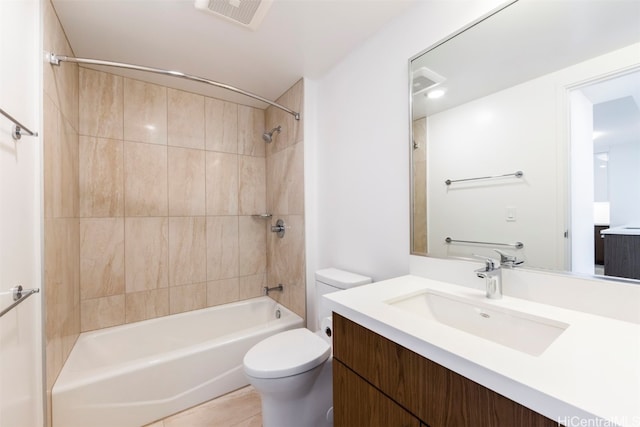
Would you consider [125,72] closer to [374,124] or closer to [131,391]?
[374,124]

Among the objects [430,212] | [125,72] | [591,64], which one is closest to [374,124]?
[430,212]

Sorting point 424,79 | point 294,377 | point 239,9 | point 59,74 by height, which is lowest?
point 294,377

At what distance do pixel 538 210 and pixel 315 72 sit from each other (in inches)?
67.7

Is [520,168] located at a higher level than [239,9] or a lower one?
lower

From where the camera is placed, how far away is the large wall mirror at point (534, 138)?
80cm

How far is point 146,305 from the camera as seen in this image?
215cm

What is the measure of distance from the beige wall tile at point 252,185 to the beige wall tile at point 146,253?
70cm

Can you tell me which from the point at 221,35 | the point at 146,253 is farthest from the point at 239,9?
the point at 146,253

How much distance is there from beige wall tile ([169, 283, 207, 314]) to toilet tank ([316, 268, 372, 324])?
3.94ft

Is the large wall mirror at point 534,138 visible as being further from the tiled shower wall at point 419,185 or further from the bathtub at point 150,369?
the bathtub at point 150,369

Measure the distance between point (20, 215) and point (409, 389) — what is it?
1482 mm

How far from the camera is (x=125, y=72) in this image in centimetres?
199

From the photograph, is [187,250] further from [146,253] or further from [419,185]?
[419,185]

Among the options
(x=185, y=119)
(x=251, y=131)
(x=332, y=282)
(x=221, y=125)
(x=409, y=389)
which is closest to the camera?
(x=409, y=389)
